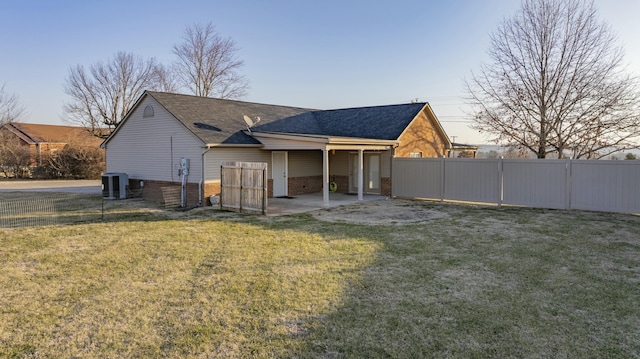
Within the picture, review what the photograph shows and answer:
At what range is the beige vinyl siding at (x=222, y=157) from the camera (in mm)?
14914

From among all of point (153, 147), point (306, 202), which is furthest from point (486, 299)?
point (153, 147)

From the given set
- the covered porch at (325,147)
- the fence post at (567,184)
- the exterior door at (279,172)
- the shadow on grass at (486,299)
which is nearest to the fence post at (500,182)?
the fence post at (567,184)

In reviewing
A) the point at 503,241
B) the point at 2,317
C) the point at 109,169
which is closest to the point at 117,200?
the point at 109,169

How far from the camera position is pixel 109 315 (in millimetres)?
5023

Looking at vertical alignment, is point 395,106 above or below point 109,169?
above

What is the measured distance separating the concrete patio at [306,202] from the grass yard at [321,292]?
11.1 ft

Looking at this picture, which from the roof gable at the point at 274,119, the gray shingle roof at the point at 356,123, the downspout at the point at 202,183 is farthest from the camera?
the gray shingle roof at the point at 356,123

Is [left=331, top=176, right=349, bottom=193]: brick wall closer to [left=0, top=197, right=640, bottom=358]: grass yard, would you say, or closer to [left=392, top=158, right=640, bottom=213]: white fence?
[left=392, top=158, right=640, bottom=213]: white fence

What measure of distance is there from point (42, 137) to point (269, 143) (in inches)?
1389

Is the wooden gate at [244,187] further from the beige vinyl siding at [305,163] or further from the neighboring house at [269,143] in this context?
the beige vinyl siding at [305,163]

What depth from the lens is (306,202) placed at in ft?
52.1

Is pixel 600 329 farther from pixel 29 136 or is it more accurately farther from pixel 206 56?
pixel 29 136

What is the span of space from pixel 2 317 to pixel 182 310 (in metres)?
2.10

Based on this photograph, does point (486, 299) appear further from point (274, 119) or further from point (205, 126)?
point (274, 119)
